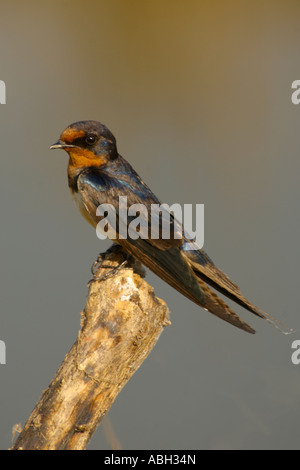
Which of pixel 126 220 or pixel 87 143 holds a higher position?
pixel 87 143

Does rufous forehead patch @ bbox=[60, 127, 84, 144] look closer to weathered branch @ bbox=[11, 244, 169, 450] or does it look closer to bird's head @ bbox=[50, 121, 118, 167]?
bird's head @ bbox=[50, 121, 118, 167]

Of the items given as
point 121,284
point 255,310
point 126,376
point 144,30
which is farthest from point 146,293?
point 144,30

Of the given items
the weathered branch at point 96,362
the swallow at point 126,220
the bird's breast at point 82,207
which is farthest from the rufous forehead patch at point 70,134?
the weathered branch at point 96,362

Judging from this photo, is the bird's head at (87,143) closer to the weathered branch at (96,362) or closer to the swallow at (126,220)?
the swallow at (126,220)

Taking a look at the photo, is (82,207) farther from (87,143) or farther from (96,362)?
(96,362)

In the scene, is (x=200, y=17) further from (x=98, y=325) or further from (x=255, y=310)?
(x=98, y=325)

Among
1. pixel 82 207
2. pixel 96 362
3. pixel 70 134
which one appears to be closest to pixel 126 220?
pixel 82 207
